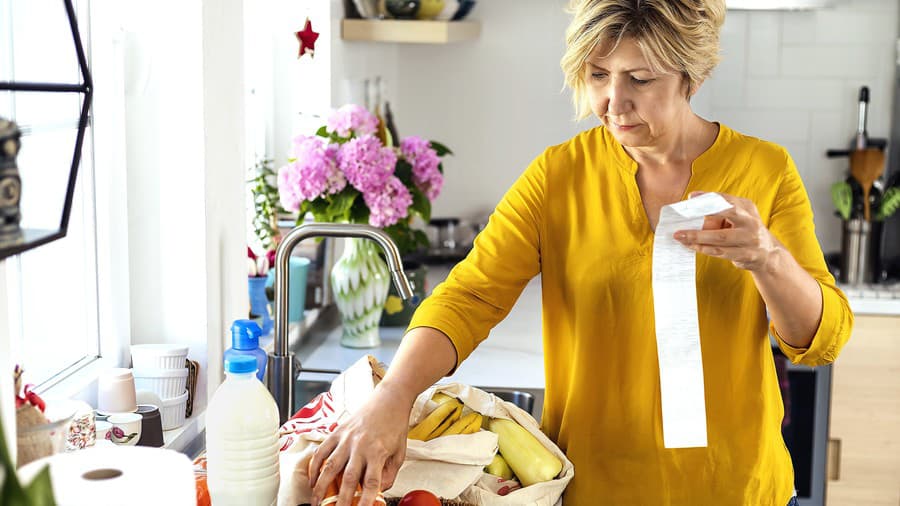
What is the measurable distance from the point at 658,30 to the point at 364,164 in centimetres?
101

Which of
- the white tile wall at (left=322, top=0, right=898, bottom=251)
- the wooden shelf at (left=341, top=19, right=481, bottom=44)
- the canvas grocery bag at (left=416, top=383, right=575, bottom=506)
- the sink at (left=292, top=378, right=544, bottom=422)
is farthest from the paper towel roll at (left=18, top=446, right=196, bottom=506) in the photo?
the white tile wall at (left=322, top=0, right=898, bottom=251)

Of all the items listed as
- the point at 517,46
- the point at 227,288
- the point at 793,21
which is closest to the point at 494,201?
the point at 517,46

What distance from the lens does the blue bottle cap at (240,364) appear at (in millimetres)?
1081

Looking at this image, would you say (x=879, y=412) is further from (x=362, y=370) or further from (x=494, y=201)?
(x=362, y=370)

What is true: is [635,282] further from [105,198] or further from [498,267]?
[105,198]

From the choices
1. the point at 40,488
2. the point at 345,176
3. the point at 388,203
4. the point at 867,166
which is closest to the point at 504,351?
the point at 388,203

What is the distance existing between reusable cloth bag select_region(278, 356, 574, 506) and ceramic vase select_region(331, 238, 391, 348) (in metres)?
1.02

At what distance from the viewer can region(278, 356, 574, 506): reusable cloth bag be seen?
1.23m

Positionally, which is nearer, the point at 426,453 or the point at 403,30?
the point at 426,453

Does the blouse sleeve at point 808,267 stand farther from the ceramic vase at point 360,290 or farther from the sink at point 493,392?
the ceramic vase at point 360,290

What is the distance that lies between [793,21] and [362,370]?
269 cm

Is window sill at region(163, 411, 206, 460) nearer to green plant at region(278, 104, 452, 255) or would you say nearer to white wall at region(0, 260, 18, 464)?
white wall at region(0, 260, 18, 464)

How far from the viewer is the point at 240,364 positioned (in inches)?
42.6

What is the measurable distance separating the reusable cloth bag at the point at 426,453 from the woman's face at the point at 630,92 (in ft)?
1.43
